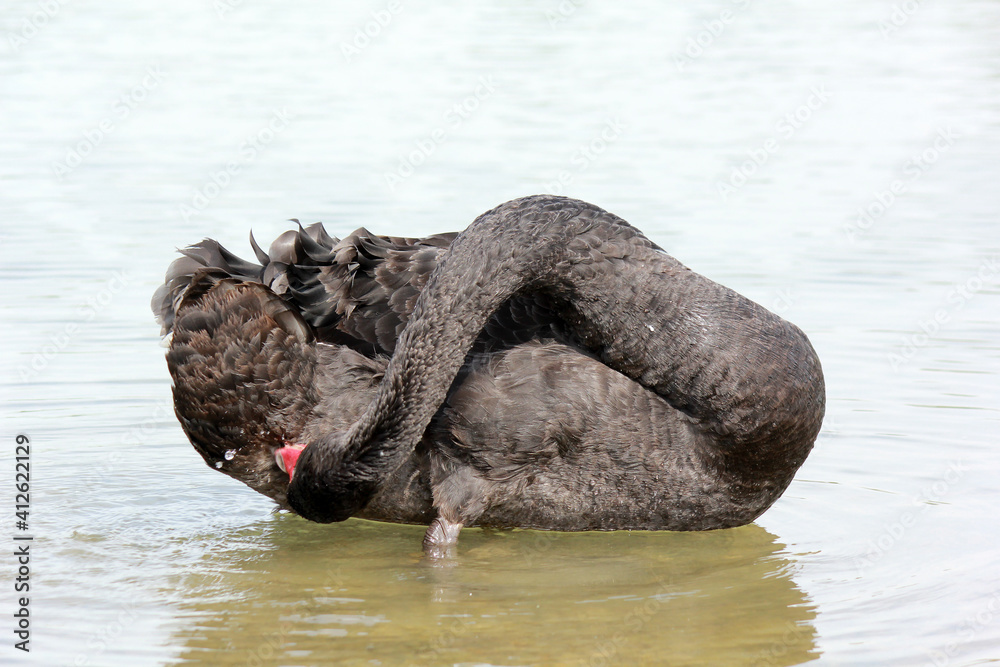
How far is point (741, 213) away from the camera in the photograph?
485 inches

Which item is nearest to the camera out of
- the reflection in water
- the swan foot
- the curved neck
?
the reflection in water

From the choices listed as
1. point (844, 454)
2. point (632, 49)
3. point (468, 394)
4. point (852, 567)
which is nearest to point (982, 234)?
point (844, 454)

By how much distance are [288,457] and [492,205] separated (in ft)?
20.5

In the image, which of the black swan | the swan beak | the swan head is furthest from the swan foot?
the swan beak

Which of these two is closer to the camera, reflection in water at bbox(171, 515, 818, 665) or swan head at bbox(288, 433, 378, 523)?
reflection in water at bbox(171, 515, 818, 665)

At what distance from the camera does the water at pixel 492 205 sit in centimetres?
558

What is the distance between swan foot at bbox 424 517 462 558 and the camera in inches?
249

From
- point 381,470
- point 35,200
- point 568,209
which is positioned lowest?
point 35,200

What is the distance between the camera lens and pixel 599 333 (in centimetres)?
619

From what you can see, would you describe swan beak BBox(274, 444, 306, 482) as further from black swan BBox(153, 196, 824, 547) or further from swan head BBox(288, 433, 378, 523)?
swan head BBox(288, 433, 378, 523)

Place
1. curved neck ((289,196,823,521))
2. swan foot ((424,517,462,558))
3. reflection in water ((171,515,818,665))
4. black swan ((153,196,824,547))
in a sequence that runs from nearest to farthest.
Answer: reflection in water ((171,515,818,665)), curved neck ((289,196,823,521)), black swan ((153,196,824,547)), swan foot ((424,517,462,558))

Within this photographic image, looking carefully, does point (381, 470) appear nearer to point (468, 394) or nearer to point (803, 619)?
point (468, 394)

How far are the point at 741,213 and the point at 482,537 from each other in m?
6.50

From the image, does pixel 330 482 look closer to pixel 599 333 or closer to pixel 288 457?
pixel 288 457
